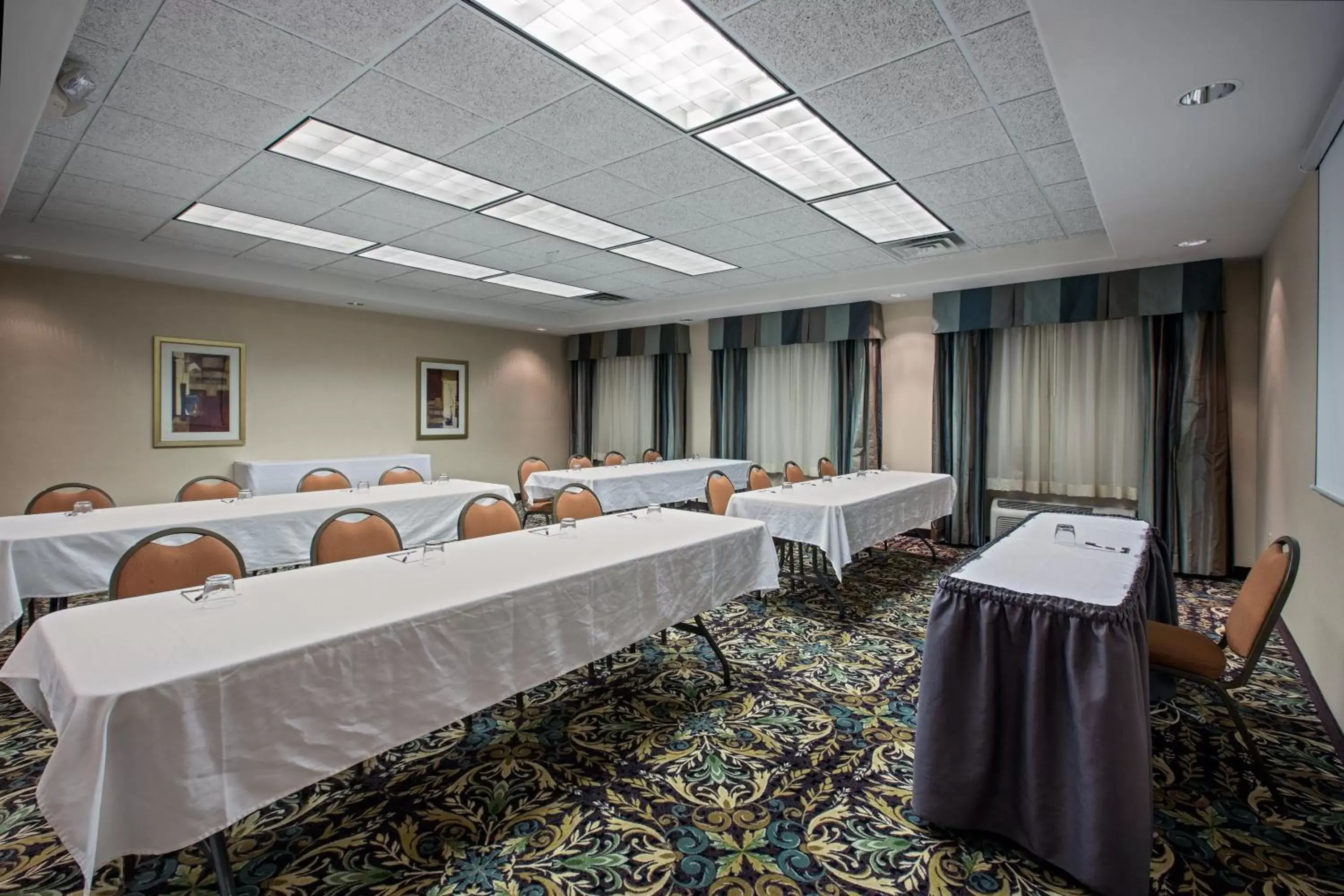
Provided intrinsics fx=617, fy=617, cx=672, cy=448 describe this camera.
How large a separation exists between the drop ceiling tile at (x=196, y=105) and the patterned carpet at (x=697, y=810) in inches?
109

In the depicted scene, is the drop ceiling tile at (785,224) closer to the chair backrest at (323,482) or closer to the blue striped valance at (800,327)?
the blue striped valance at (800,327)

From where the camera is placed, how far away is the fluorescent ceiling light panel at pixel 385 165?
325 centimetres

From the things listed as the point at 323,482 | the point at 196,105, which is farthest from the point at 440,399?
the point at 196,105

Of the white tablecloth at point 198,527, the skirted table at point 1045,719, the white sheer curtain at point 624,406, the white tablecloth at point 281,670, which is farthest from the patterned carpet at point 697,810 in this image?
the white sheer curtain at point 624,406

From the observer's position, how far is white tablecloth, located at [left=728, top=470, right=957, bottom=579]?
3996mm

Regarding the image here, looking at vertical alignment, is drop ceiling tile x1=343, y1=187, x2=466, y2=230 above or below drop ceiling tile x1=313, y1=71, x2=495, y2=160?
above

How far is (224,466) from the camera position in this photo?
21.0 ft

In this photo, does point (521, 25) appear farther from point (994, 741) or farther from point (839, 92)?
point (994, 741)

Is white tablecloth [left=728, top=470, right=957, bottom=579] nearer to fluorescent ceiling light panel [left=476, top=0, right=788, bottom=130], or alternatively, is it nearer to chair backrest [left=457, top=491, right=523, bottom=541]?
chair backrest [left=457, top=491, right=523, bottom=541]

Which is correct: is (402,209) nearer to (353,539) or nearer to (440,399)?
(353,539)

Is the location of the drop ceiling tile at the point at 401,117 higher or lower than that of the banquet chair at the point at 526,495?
higher

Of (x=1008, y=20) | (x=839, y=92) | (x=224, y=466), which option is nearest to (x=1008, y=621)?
(x=1008, y=20)

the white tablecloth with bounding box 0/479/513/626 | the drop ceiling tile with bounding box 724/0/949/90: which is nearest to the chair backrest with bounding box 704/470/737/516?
the white tablecloth with bounding box 0/479/513/626

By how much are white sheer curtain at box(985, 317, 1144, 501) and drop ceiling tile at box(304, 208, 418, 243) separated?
5565 millimetres
